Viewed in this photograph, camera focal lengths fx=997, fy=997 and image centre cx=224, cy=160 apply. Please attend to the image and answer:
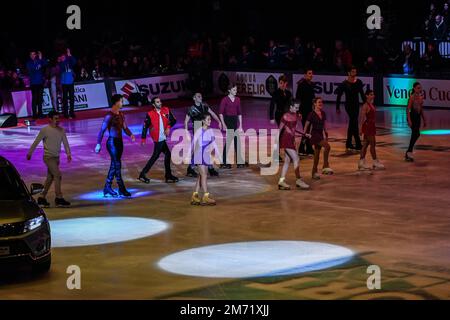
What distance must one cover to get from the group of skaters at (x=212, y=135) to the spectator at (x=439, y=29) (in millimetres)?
11943

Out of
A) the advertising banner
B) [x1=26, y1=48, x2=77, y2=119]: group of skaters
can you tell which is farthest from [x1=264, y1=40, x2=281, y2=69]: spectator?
[x1=26, y1=48, x2=77, y2=119]: group of skaters

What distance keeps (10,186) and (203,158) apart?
4.93m

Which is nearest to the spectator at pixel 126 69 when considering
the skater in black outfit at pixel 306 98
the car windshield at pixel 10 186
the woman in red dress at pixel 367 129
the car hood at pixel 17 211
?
the skater in black outfit at pixel 306 98

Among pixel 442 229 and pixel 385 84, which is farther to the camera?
pixel 385 84

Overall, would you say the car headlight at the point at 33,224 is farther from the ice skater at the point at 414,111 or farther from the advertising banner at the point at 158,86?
the advertising banner at the point at 158,86

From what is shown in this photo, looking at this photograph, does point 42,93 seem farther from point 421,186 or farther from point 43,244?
point 43,244

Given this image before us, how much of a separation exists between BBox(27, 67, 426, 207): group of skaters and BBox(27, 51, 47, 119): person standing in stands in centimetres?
1046

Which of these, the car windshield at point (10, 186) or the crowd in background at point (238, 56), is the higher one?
the crowd in background at point (238, 56)

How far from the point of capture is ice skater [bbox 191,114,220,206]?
18344mm

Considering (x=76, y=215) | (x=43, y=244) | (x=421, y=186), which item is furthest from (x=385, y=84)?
(x=43, y=244)

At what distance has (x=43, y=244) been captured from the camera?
1333 cm

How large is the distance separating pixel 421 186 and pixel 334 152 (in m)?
5.01

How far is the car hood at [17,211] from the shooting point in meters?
13.1

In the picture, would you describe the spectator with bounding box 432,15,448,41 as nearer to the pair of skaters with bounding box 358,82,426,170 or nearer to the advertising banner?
the advertising banner
